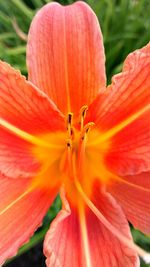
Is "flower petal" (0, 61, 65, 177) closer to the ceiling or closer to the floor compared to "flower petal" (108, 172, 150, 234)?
closer to the ceiling

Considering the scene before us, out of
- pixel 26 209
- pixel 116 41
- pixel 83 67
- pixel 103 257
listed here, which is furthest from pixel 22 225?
pixel 116 41

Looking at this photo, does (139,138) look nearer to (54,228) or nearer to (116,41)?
(54,228)

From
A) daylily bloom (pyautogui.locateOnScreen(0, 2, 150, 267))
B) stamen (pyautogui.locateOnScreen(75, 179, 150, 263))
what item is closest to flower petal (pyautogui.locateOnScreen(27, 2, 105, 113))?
daylily bloom (pyautogui.locateOnScreen(0, 2, 150, 267))

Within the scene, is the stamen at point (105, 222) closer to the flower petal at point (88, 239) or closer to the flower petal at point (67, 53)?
the flower petal at point (88, 239)

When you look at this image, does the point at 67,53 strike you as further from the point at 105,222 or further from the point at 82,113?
the point at 105,222

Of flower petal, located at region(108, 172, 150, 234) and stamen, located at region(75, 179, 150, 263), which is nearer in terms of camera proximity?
stamen, located at region(75, 179, 150, 263)

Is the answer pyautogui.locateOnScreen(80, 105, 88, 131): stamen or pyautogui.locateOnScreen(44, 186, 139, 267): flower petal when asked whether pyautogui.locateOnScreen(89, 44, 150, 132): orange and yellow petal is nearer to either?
pyautogui.locateOnScreen(80, 105, 88, 131): stamen

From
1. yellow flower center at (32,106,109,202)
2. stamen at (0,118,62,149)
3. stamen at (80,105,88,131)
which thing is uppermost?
stamen at (80,105,88,131)
